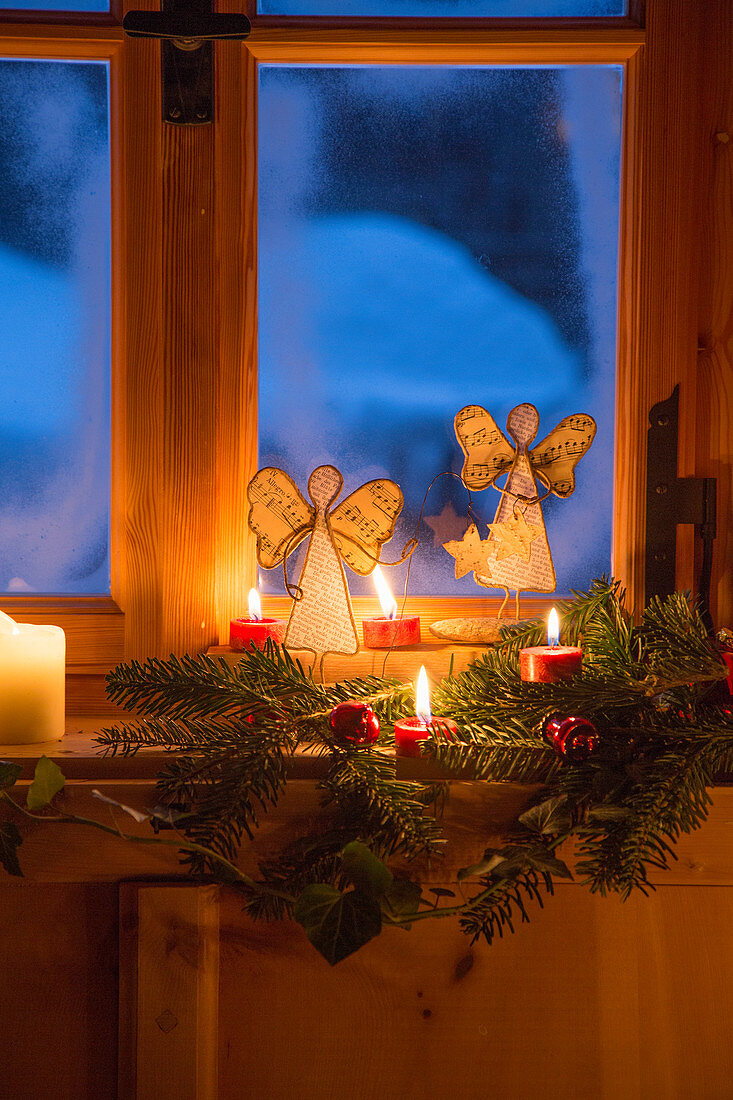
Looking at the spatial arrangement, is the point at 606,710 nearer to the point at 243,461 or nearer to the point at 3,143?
the point at 243,461

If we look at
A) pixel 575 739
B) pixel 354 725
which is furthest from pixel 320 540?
pixel 575 739

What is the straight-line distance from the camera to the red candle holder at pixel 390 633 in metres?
0.91

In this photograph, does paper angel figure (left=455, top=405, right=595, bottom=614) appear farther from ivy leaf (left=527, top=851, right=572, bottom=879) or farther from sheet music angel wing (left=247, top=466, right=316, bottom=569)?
ivy leaf (left=527, top=851, right=572, bottom=879)

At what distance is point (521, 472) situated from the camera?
36.7 inches

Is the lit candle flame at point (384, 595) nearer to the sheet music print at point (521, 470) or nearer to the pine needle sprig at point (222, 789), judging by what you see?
the sheet music print at point (521, 470)

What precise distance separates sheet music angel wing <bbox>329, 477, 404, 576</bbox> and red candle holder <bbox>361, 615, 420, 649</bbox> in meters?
0.06

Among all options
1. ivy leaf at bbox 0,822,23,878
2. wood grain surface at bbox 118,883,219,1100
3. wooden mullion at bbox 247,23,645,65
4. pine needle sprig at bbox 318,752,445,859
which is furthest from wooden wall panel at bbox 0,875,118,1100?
wooden mullion at bbox 247,23,645,65

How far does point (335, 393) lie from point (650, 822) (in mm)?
634

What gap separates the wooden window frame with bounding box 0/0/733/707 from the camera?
3.18 feet

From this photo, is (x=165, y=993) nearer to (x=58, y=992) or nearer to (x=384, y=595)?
(x=58, y=992)

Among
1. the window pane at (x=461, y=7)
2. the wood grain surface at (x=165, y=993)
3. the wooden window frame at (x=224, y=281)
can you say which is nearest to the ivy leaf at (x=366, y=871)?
the wood grain surface at (x=165, y=993)

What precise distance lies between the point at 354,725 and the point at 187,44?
2.65ft

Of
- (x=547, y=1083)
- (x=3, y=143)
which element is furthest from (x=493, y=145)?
(x=547, y=1083)

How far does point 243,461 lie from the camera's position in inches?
39.7
